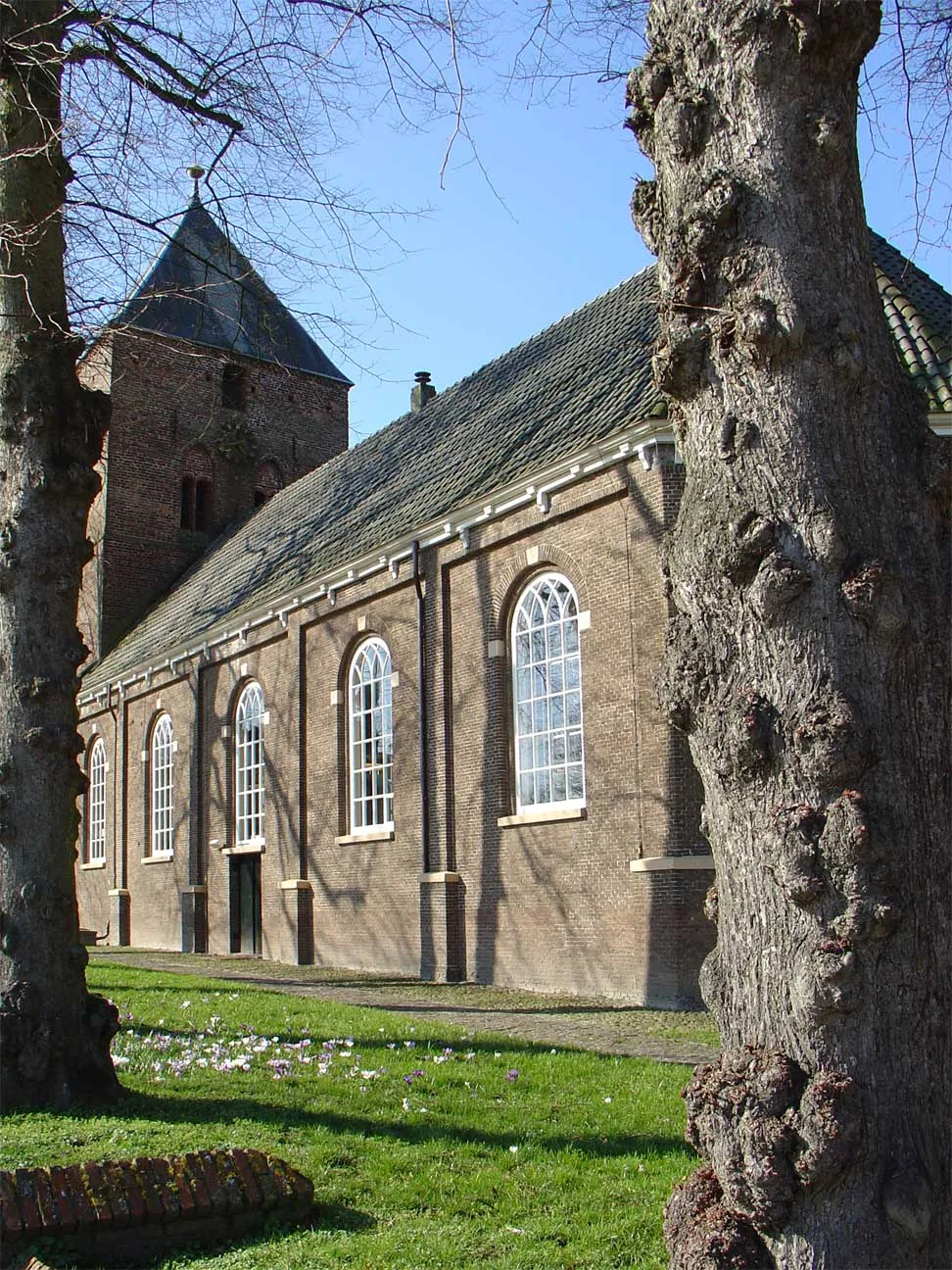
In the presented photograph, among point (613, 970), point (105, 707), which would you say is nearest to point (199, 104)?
point (613, 970)

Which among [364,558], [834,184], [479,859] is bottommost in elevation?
[479,859]

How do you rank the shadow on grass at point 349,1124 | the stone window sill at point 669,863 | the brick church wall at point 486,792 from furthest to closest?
the brick church wall at point 486,792, the stone window sill at point 669,863, the shadow on grass at point 349,1124

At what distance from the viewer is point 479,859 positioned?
16141 millimetres

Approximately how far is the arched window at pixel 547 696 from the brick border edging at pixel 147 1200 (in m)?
9.83

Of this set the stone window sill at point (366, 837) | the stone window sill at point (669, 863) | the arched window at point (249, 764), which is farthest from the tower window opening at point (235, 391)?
the stone window sill at point (669, 863)

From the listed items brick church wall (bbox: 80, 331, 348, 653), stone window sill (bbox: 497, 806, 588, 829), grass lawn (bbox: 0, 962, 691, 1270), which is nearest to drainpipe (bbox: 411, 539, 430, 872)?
stone window sill (bbox: 497, 806, 588, 829)

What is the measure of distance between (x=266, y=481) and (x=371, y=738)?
644 inches

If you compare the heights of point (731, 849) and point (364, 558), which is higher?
point (364, 558)

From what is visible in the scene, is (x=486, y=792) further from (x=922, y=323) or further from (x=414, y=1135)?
(x=414, y=1135)

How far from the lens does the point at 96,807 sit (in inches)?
1228

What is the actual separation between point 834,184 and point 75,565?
558 cm

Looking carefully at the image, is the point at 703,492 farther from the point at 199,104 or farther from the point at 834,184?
the point at 199,104

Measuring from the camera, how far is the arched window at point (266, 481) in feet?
111

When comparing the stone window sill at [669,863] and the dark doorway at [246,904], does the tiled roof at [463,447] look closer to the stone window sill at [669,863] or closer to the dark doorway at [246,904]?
the dark doorway at [246,904]
